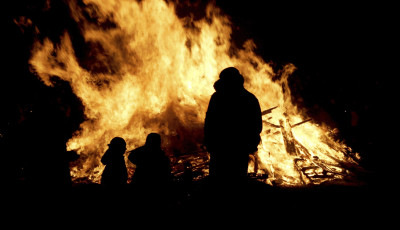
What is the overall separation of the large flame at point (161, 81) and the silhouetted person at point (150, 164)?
2.90 metres

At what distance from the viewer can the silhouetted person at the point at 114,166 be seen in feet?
13.3

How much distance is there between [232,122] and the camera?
3.17 meters

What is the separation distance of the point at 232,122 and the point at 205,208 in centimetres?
156

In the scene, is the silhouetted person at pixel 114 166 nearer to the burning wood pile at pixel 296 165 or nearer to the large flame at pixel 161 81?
the burning wood pile at pixel 296 165

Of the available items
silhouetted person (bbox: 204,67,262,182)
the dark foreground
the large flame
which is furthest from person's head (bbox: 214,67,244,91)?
the large flame

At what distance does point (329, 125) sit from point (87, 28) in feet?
33.9

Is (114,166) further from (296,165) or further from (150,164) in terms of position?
(296,165)

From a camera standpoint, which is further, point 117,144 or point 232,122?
point 117,144

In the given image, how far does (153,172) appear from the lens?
4.05 metres

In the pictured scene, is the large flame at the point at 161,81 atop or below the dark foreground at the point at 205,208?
atop

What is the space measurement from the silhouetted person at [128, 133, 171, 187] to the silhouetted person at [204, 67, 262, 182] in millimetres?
1354

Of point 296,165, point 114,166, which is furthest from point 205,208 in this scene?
point 296,165

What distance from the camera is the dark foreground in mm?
3178

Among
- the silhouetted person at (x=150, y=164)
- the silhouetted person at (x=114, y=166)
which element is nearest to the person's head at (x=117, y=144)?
the silhouetted person at (x=114, y=166)
